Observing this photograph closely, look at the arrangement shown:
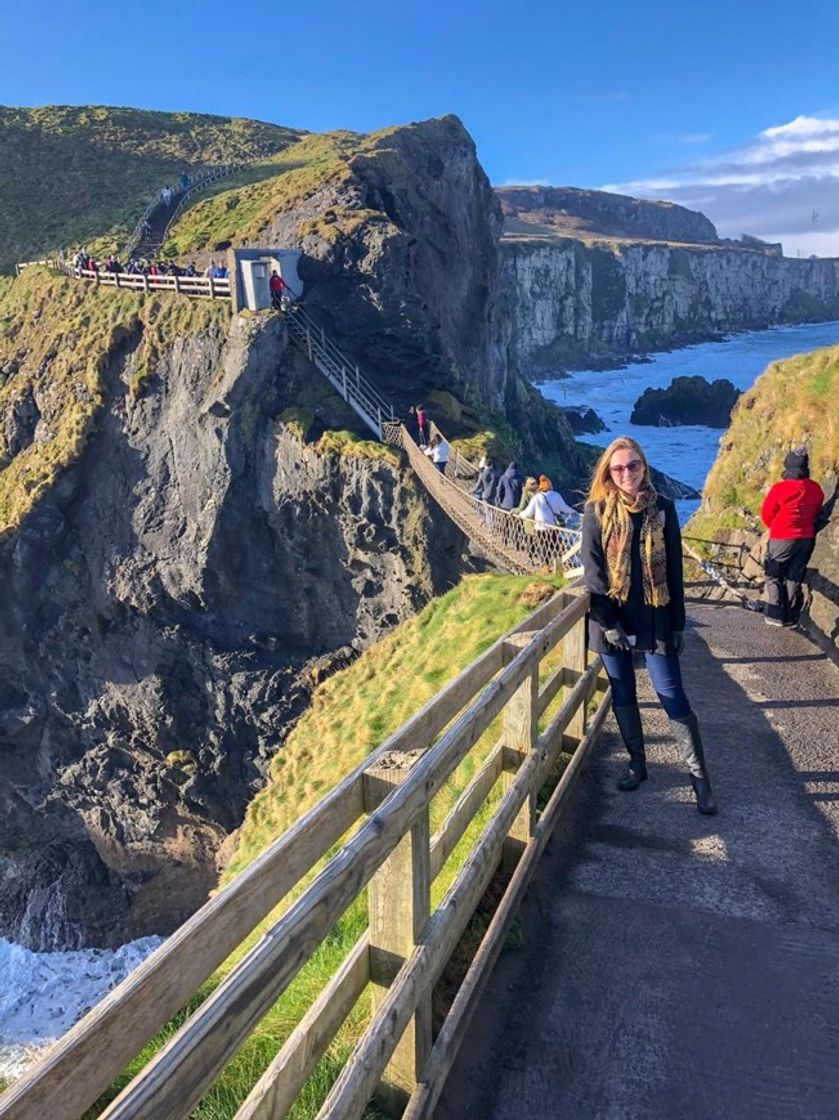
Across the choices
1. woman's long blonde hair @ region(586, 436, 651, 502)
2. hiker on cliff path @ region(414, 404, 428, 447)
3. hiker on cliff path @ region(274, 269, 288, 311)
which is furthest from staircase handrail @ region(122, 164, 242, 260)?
woman's long blonde hair @ region(586, 436, 651, 502)

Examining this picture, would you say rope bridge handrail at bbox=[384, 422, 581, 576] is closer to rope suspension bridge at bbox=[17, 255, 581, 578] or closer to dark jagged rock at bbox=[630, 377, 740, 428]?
rope suspension bridge at bbox=[17, 255, 581, 578]

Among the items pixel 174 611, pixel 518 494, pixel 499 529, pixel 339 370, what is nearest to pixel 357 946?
pixel 499 529

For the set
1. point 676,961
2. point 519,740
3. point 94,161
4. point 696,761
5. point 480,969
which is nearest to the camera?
point 480,969

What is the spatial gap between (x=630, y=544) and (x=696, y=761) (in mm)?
1593

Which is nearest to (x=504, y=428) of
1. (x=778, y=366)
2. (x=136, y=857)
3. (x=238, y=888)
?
(x=778, y=366)

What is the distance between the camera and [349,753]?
13.8m

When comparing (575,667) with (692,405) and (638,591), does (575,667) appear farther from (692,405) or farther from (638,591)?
(692,405)

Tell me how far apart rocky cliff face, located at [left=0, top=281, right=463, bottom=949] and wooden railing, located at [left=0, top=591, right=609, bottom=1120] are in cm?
1946

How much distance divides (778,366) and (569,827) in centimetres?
1350

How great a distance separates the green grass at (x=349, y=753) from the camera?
3434mm

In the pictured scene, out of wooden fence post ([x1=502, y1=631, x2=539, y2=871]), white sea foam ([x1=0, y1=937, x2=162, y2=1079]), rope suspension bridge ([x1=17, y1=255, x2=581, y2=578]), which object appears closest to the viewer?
wooden fence post ([x1=502, y1=631, x2=539, y2=871])

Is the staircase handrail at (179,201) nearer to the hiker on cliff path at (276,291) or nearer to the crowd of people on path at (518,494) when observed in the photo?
the hiker on cliff path at (276,291)

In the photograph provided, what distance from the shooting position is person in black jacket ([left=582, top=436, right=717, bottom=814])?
15.7 ft

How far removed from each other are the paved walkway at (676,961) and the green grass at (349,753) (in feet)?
2.32
